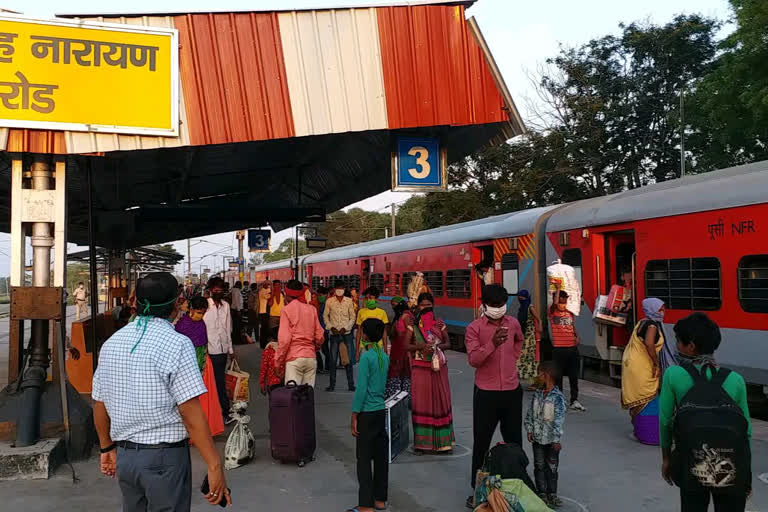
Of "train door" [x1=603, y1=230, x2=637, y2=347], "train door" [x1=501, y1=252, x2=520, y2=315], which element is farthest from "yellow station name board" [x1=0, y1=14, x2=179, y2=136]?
"train door" [x1=501, y1=252, x2=520, y2=315]

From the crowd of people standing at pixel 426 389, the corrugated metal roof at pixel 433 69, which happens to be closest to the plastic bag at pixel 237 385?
the crowd of people standing at pixel 426 389

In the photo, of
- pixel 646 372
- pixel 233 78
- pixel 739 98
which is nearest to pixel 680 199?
pixel 646 372

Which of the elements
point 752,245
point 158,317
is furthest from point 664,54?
point 158,317

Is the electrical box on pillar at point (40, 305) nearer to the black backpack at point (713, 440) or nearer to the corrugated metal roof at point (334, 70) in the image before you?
the corrugated metal roof at point (334, 70)

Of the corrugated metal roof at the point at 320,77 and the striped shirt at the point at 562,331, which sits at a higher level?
the corrugated metal roof at the point at 320,77

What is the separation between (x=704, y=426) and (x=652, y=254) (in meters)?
7.43

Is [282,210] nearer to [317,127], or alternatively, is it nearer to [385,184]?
[385,184]

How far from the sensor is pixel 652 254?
10.5 m

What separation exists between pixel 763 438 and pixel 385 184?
7.04 metres

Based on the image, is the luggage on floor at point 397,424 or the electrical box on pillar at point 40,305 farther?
the electrical box on pillar at point 40,305

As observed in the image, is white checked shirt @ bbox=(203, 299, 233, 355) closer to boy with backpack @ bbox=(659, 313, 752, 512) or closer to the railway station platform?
the railway station platform

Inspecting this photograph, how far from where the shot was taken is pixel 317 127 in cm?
802

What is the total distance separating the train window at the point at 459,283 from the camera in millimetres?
16984

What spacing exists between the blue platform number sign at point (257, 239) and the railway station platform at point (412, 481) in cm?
1528
